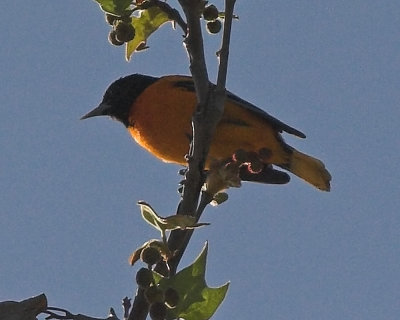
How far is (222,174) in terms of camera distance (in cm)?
236

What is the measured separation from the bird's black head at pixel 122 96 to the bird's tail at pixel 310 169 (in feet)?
3.80

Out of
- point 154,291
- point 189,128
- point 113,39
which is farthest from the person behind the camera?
point 189,128

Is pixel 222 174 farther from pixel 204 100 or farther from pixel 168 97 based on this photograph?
pixel 168 97

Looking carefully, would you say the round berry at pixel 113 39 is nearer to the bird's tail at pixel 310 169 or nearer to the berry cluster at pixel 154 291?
the berry cluster at pixel 154 291

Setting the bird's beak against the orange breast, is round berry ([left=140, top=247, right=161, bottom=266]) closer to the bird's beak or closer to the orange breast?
the orange breast

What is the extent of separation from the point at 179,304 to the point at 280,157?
340cm

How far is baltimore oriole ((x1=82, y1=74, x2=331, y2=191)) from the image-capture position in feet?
16.6

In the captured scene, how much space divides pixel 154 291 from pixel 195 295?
0.18 metres

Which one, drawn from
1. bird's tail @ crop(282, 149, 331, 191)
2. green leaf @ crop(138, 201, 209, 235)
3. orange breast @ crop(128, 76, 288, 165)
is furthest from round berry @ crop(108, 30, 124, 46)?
bird's tail @ crop(282, 149, 331, 191)

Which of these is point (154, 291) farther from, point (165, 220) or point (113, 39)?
point (113, 39)

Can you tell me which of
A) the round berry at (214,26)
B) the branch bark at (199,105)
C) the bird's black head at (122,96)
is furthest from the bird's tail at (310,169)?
the branch bark at (199,105)

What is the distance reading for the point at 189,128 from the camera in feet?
16.4

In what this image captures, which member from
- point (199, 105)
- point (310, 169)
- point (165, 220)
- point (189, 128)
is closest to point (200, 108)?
point (199, 105)

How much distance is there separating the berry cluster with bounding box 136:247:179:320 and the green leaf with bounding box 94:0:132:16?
771mm
